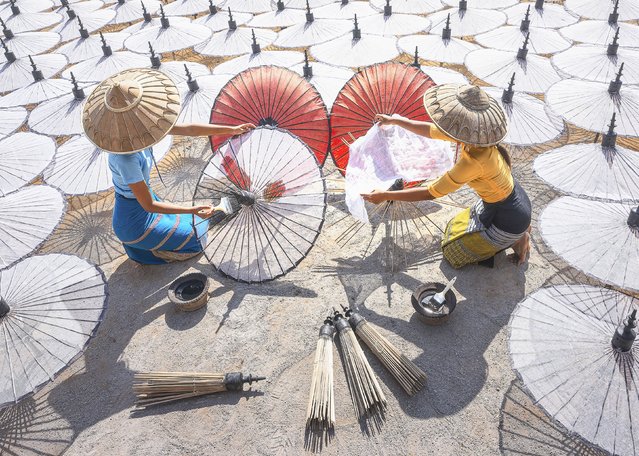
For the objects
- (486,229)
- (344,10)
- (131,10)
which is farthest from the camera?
(131,10)

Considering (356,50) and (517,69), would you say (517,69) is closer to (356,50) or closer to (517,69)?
(517,69)

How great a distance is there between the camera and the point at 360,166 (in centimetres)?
441

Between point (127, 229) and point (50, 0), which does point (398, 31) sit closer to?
point (127, 229)

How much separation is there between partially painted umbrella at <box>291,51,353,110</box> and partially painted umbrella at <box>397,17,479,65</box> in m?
1.48

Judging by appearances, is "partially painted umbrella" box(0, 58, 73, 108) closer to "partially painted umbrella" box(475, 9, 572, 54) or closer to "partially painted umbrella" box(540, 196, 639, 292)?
"partially painted umbrella" box(475, 9, 572, 54)

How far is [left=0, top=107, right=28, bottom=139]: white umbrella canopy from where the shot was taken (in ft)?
22.0

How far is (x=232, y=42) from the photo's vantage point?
28.0ft

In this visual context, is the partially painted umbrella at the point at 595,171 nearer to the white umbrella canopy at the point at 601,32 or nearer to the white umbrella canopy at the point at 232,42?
the white umbrella canopy at the point at 601,32

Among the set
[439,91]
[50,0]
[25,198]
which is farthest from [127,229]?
[50,0]

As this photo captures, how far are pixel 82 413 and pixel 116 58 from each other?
6552 mm

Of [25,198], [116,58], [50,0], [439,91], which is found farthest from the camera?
[50,0]

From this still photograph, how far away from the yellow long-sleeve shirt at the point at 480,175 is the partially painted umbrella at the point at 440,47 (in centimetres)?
403

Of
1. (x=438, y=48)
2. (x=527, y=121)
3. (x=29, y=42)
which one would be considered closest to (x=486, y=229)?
(x=527, y=121)

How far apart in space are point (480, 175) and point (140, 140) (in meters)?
2.86
